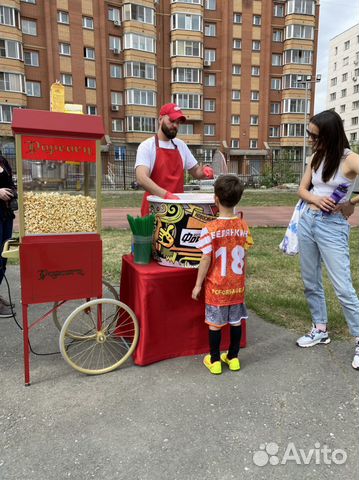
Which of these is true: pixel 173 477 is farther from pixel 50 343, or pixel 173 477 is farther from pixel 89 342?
pixel 50 343

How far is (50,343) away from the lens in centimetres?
341

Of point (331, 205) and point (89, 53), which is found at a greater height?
point (89, 53)

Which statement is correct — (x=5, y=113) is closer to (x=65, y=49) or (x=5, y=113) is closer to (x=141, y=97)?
(x=65, y=49)

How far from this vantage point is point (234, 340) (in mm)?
2875

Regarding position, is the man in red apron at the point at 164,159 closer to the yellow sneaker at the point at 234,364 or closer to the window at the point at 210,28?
the yellow sneaker at the point at 234,364

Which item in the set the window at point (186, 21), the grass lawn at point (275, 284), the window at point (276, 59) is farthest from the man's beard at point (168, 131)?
the window at point (276, 59)

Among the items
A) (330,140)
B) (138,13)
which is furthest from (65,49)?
(330,140)

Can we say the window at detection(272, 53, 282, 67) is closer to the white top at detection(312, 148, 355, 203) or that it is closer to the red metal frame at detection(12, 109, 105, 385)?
the white top at detection(312, 148, 355, 203)

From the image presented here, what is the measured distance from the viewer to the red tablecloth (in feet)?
9.45

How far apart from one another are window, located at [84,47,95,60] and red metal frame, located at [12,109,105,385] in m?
33.7

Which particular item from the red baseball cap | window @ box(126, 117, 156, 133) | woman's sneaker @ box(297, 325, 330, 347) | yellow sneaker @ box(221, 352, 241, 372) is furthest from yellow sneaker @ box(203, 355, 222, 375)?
window @ box(126, 117, 156, 133)

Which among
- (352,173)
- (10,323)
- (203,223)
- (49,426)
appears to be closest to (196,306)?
(203,223)

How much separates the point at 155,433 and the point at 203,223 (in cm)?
139

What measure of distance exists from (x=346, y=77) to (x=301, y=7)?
26254mm
